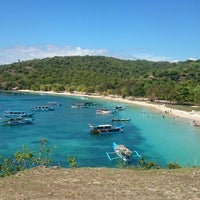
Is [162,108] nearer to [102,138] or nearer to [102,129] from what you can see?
A: [102,129]

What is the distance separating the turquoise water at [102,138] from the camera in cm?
4831

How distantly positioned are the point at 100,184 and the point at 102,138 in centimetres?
5163

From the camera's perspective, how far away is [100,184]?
44.2 feet

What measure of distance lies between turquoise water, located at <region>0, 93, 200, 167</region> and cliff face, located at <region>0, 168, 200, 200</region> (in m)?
27.1

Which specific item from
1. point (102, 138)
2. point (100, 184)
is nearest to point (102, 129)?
point (102, 138)

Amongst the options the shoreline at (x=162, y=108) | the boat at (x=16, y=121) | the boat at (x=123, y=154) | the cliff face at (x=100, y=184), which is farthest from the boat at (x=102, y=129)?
the cliff face at (x=100, y=184)

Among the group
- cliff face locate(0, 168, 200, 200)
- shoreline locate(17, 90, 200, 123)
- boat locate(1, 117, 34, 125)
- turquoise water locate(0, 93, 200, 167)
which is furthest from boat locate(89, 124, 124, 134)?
cliff face locate(0, 168, 200, 200)

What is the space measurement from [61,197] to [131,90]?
138m

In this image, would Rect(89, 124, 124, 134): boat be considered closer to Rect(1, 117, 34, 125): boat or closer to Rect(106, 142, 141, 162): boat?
Rect(106, 142, 141, 162): boat

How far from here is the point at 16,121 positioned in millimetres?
83562

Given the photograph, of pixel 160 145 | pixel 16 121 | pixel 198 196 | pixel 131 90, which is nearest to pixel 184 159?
pixel 160 145

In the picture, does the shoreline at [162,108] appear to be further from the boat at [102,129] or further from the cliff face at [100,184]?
the cliff face at [100,184]

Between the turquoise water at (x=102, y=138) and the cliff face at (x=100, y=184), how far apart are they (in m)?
27.1

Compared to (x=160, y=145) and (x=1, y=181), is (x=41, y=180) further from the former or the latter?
(x=160, y=145)
